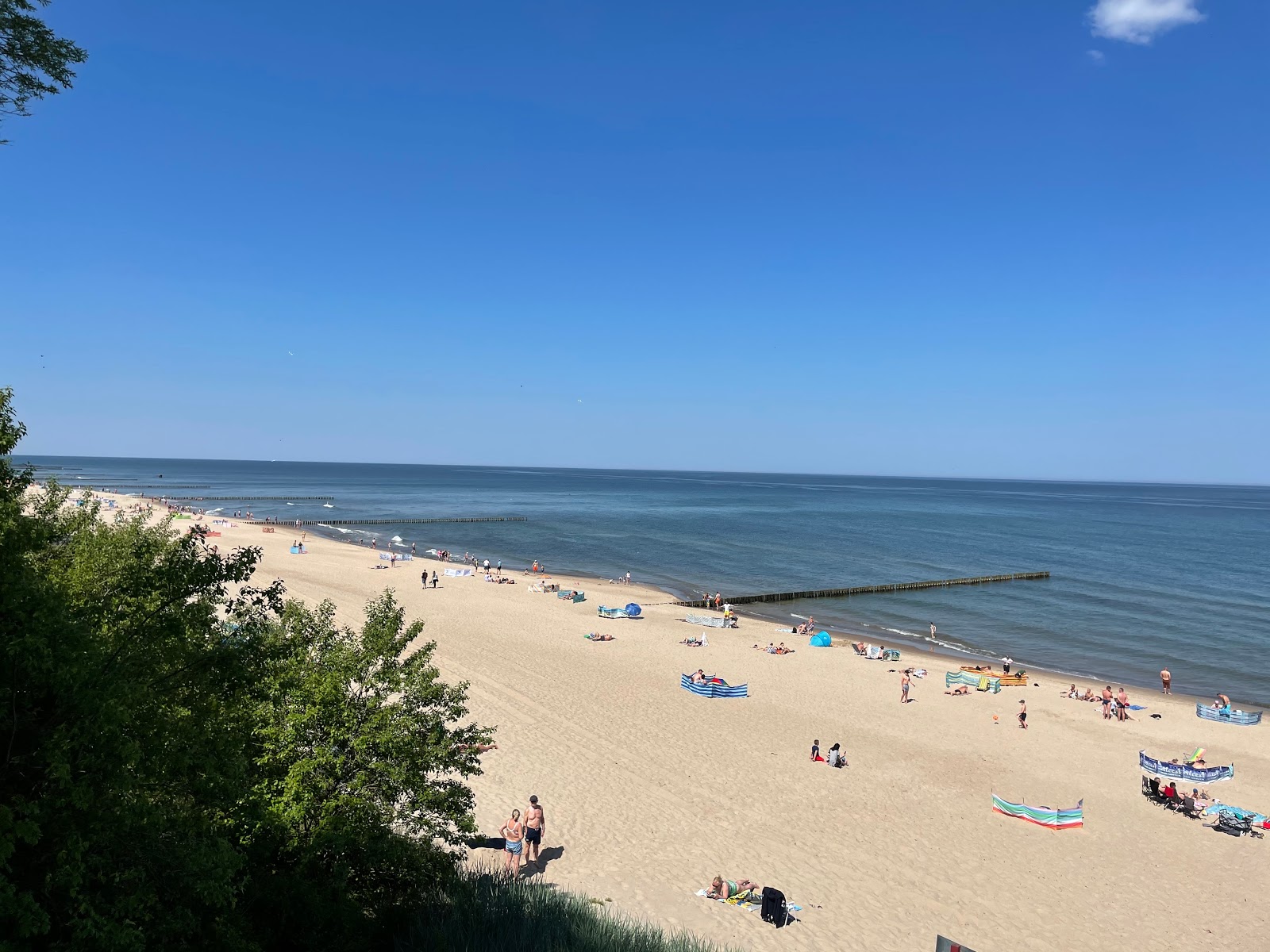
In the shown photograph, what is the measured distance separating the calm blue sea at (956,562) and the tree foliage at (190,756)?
33341 mm

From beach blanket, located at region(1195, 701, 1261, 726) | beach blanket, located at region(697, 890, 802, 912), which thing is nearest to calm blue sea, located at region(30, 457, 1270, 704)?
beach blanket, located at region(1195, 701, 1261, 726)

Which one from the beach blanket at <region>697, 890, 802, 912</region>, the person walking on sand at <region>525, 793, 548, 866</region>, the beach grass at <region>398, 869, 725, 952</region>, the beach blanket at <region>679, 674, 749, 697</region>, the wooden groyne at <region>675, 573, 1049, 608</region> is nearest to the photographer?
the beach grass at <region>398, 869, 725, 952</region>

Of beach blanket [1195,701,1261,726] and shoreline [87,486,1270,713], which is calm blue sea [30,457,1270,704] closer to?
shoreline [87,486,1270,713]

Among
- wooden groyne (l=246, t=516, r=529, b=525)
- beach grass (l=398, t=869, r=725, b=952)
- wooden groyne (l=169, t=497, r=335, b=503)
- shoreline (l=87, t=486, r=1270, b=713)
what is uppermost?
wooden groyne (l=169, t=497, r=335, b=503)

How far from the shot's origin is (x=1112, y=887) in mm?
15273

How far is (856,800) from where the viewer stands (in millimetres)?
18859

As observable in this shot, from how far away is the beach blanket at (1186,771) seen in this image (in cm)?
2105

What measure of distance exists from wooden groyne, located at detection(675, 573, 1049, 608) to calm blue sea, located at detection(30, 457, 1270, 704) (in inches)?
47.8

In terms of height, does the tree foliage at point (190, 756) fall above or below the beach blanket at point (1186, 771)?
above

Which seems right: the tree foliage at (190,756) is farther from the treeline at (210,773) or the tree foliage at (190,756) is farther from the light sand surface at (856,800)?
the light sand surface at (856,800)

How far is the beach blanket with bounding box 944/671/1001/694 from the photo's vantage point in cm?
3027

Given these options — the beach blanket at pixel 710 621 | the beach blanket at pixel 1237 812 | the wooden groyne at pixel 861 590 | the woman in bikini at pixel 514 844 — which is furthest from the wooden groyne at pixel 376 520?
the beach blanket at pixel 1237 812

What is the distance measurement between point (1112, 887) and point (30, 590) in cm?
1853

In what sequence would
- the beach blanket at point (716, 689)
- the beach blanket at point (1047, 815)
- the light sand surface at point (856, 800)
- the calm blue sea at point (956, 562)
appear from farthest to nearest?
the calm blue sea at point (956, 562) → the beach blanket at point (716, 689) → the beach blanket at point (1047, 815) → the light sand surface at point (856, 800)
